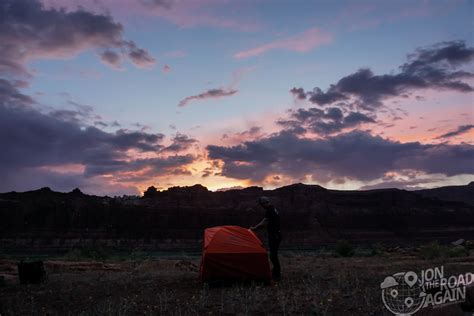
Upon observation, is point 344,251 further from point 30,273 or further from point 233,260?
point 30,273

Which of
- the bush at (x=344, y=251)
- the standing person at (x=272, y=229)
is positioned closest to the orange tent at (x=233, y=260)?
the standing person at (x=272, y=229)

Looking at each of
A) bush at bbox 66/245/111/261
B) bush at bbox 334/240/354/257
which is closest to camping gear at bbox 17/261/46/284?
bush at bbox 66/245/111/261

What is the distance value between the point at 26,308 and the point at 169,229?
6823 cm

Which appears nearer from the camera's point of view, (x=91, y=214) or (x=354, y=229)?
(x=91, y=214)

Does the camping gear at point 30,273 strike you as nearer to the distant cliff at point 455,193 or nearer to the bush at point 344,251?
the bush at point 344,251

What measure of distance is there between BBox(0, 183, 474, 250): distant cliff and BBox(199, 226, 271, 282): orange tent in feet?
175

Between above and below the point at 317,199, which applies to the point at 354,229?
below

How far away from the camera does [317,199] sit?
339 feet

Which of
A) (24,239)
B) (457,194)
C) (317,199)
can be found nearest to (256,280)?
(24,239)

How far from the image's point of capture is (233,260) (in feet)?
35.1

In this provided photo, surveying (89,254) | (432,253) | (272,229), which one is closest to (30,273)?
(272,229)

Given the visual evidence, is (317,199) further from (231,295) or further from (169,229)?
(231,295)

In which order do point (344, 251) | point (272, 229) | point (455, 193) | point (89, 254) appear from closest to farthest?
point (272, 229), point (344, 251), point (89, 254), point (455, 193)

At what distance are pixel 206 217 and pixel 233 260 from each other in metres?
72.4
